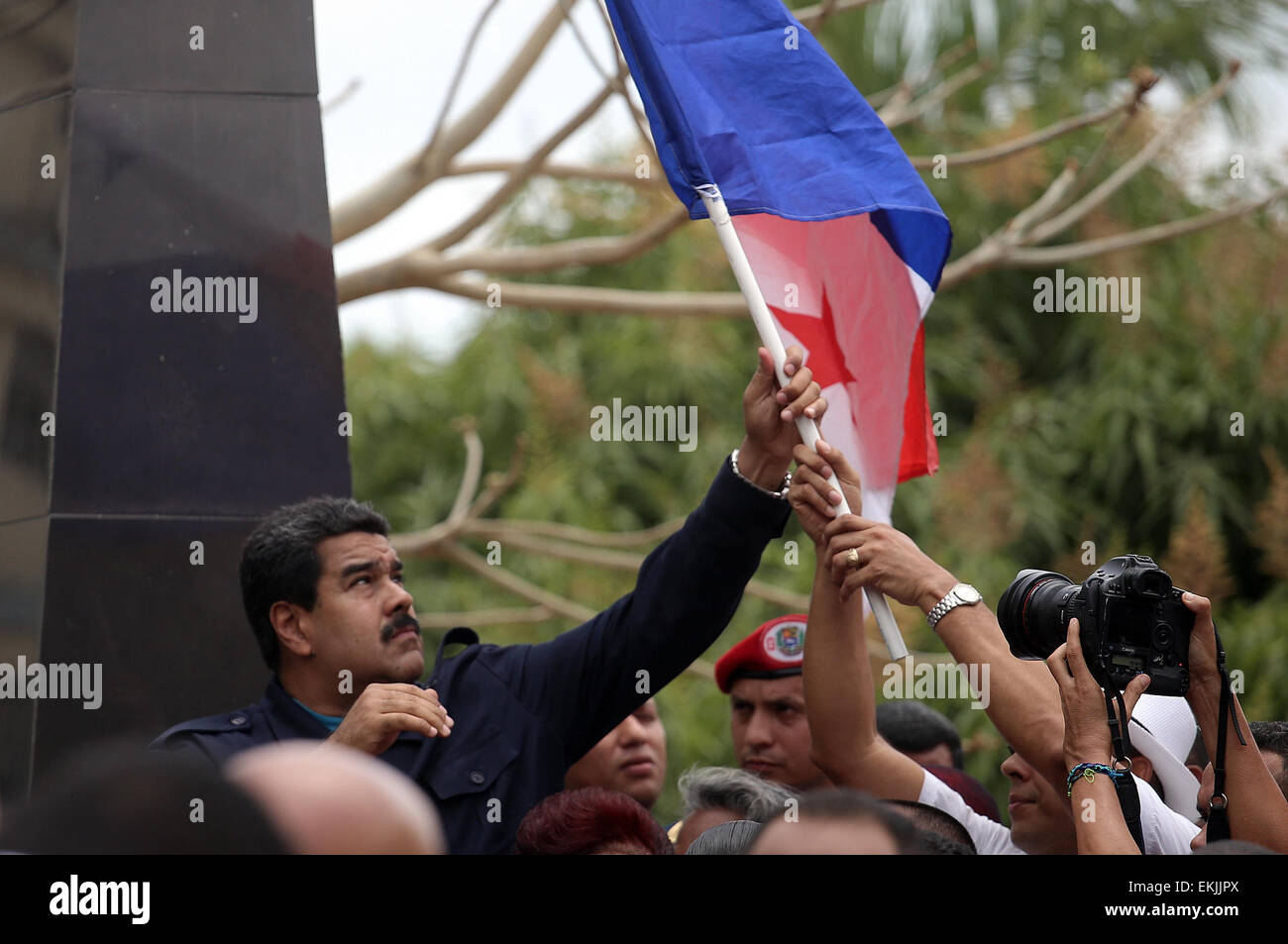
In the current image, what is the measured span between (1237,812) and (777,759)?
1.62 metres

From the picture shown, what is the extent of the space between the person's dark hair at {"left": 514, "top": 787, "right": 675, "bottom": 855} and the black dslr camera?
32.4 inches

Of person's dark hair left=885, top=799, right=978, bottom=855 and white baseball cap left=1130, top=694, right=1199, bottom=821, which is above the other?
white baseball cap left=1130, top=694, right=1199, bottom=821

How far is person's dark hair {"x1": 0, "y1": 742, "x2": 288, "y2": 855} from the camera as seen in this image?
61.5 inches

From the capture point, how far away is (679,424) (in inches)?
Answer: 343

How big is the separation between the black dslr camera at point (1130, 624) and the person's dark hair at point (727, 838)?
64cm

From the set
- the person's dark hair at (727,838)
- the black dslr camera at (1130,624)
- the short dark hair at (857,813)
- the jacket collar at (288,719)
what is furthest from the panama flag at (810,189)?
the short dark hair at (857,813)

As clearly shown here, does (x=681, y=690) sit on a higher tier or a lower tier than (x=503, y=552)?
lower

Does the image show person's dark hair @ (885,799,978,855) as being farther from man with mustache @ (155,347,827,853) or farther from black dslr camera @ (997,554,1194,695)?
man with mustache @ (155,347,827,853)

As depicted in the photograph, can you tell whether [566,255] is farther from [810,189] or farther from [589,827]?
[589,827]

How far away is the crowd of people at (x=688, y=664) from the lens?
2.73m

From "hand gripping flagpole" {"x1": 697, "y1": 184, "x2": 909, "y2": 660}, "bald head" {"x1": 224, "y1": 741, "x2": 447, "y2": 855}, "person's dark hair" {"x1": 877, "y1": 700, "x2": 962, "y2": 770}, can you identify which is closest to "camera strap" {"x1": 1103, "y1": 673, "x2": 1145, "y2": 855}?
"hand gripping flagpole" {"x1": 697, "y1": 184, "x2": 909, "y2": 660}
